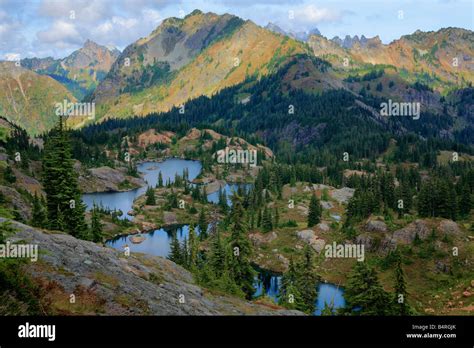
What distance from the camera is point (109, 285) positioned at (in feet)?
91.2

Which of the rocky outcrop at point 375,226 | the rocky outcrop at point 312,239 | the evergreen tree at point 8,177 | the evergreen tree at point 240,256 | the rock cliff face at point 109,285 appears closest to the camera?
the rock cliff face at point 109,285

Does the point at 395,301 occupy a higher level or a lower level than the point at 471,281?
higher

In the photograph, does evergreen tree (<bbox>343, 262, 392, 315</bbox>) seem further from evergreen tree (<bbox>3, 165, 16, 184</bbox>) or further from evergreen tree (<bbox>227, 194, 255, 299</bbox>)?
evergreen tree (<bbox>3, 165, 16, 184</bbox>)

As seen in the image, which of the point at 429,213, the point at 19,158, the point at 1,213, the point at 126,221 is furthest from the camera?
the point at 19,158

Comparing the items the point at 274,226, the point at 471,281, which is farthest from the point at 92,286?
the point at 274,226

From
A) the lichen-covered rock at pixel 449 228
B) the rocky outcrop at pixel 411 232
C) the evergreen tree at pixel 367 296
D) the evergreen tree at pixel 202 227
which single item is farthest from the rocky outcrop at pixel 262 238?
the evergreen tree at pixel 367 296

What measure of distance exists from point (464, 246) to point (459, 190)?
150ft

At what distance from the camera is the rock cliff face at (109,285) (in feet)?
83.5

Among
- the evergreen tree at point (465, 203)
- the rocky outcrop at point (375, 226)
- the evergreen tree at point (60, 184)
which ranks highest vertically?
the evergreen tree at point (60, 184)

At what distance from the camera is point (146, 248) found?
145375 millimetres

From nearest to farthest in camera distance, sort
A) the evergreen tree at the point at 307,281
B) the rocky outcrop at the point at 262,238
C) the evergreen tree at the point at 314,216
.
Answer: the evergreen tree at the point at 307,281, the rocky outcrop at the point at 262,238, the evergreen tree at the point at 314,216

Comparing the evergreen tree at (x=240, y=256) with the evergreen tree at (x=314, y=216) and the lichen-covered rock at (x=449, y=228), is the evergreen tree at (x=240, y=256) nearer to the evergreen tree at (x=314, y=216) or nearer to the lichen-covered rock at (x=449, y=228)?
the lichen-covered rock at (x=449, y=228)

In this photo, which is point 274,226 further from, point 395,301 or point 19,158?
point 19,158

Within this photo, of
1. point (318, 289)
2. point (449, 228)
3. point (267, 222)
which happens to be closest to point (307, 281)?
point (318, 289)
